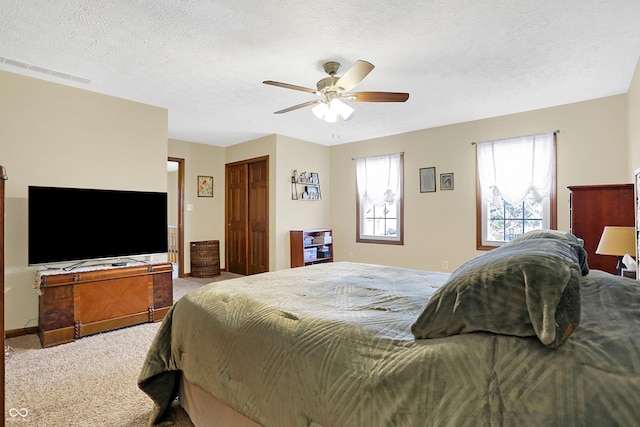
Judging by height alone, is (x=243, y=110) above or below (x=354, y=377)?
above

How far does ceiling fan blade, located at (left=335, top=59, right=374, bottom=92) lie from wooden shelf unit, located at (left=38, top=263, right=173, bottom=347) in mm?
2683

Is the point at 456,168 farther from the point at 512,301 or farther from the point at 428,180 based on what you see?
the point at 512,301

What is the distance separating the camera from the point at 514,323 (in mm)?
873

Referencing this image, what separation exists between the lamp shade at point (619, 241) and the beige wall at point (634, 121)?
1.05 metres

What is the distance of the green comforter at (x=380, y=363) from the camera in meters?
0.76

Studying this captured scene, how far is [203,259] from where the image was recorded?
5.81 m

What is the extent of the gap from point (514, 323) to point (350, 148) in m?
5.40

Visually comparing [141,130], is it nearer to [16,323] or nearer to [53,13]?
[53,13]

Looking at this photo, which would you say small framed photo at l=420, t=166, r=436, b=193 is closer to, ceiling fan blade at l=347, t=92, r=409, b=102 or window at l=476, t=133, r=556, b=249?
window at l=476, t=133, r=556, b=249

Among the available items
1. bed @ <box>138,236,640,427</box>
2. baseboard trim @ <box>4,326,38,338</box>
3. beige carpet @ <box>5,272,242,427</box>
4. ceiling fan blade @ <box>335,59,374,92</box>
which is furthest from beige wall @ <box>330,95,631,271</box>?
baseboard trim @ <box>4,326,38,338</box>

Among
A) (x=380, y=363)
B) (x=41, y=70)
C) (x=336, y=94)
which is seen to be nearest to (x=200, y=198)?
(x=41, y=70)

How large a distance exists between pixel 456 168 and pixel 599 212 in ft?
6.71

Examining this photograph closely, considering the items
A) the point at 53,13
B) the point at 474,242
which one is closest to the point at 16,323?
Result: the point at 53,13

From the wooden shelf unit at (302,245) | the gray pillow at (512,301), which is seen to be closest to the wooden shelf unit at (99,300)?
the wooden shelf unit at (302,245)
